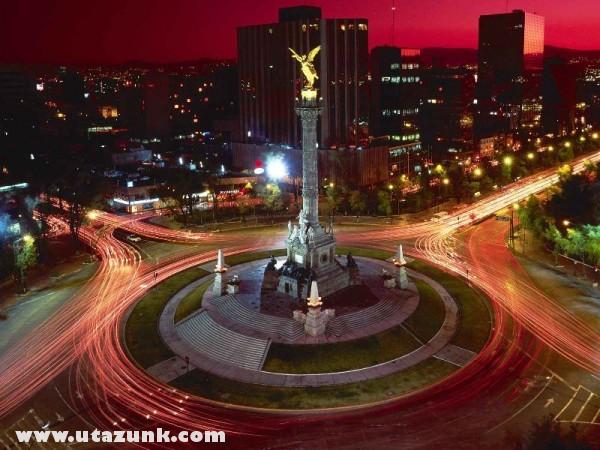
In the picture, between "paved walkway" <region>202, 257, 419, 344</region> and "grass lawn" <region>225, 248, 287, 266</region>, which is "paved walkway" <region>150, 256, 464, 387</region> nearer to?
"paved walkway" <region>202, 257, 419, 344</region>

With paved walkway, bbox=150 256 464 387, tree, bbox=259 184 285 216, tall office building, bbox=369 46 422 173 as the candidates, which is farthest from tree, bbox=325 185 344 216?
paved walkway, bbox=150 256 464 387

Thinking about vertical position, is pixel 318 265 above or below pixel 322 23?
below

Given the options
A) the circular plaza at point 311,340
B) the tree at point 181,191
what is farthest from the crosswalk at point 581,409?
the tree at point 181,191

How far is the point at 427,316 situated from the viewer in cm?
5656

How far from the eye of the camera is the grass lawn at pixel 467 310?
5153cm

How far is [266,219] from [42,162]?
59.6 m

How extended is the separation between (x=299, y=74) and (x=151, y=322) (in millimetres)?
92178

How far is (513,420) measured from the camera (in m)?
39.1

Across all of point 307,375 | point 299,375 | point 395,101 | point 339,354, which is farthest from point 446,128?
point 299,375

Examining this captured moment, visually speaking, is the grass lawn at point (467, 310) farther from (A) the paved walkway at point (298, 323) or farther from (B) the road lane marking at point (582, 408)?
(B) the road lane marking at point (582, 408)

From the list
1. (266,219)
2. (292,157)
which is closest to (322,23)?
(292,157)

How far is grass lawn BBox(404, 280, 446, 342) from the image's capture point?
53.5 metres

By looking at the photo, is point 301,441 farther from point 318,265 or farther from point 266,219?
point 266,219

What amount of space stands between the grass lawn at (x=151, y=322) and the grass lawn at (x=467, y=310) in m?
26.9
